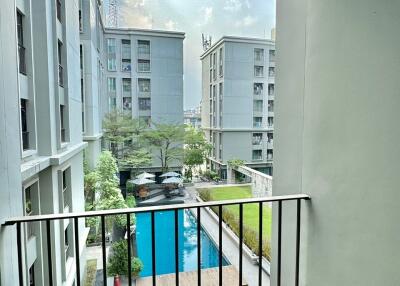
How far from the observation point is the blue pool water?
6.45 metres

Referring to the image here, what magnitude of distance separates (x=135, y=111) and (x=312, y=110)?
12.8m

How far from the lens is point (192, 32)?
Result: 13.2 meters

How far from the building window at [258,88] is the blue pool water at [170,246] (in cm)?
703

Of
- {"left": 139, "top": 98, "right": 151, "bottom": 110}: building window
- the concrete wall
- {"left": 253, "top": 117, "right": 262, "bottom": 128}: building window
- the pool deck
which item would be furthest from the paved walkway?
{"left": 139, "top": 98, "right": 151, "bottom": 110}: building window

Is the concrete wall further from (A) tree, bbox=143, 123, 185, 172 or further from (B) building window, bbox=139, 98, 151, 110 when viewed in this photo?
(B) building window, bbox=139, 98, 151, 110

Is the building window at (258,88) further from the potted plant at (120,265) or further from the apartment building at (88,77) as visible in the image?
the potted plant at (120,265)

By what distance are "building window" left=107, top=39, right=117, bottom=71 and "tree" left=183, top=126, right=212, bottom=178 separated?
4.57m

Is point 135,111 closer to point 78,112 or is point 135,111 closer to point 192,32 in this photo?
point 192,32

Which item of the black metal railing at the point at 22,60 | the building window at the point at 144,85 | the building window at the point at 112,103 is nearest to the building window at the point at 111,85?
the building window at the point at 112,103

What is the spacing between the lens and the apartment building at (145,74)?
13.2 meters

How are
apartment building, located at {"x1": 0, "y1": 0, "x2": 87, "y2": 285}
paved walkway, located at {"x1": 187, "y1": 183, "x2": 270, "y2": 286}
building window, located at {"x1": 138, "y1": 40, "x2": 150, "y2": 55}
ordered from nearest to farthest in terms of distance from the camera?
apartment building, located at {"x1": 0, "y1": 0, "x2": 87, "y2": 285} → paved walkway, located at {"x1": 187, "y1": 183, "x2": 270, "y2": 286} → building window, located at {"x1": 138, "y1": 40, "x2": 150, "y2": 55}

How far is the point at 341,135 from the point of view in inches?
45.3

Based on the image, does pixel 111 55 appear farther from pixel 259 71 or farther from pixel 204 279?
pixel 204 279

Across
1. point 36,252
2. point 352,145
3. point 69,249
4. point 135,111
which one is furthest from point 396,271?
point 135,111
